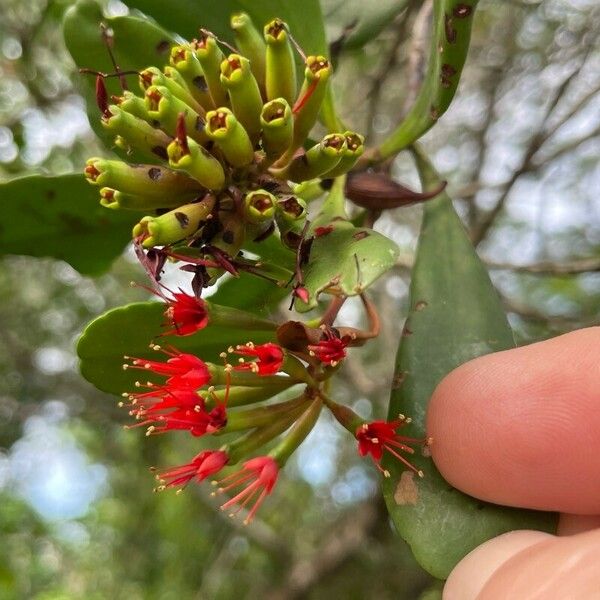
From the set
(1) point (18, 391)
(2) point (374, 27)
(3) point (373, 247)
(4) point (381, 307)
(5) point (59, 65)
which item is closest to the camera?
(3) point (373, 247)

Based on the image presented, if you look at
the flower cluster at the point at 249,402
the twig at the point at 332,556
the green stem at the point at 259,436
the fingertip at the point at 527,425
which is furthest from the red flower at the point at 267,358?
the twig at the point at 332,556

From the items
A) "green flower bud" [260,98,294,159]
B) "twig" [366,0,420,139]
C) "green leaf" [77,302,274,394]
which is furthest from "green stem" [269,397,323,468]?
"twig" [366,0,420,139]

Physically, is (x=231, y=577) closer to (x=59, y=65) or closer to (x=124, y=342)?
(x=59, y=65)

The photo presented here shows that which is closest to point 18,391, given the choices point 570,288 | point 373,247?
point 570,288

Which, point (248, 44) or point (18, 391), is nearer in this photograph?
point (248, 44)

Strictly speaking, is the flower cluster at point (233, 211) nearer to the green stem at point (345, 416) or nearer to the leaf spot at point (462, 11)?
the green stem at point (345, 416)

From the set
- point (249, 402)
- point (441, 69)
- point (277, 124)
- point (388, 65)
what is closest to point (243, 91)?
point (277, 124)

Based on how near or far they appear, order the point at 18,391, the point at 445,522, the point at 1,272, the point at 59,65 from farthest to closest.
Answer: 1. the point at 18,391
2. the point at 1,272
3. the point at 59,65
4. the point at 445,522
